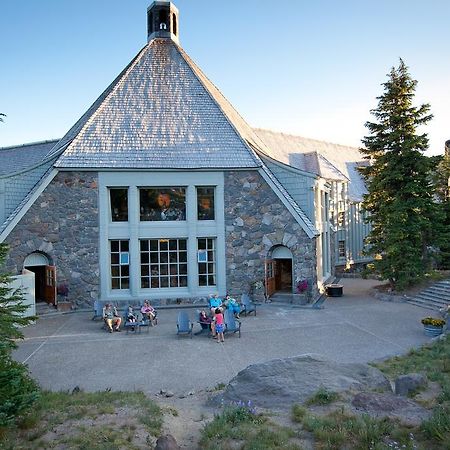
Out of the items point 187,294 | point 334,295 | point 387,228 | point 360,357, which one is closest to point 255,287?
point 187,294

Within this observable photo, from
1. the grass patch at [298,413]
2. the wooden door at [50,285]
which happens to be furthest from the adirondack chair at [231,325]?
the wooden door at [50,285]

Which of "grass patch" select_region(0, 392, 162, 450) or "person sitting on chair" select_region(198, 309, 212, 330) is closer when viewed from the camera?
"grass patch" select_region(0, 392, 162, 450)

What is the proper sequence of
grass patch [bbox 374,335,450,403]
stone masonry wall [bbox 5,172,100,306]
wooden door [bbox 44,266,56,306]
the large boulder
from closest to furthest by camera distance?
the large boulder
grass patch [bbox 374,335,450,403]
wooden door [bbox 44,266,56,306]
stone masonry wall [bbox 5,172,100,306]

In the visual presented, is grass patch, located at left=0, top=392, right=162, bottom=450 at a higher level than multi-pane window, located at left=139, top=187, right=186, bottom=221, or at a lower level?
lower

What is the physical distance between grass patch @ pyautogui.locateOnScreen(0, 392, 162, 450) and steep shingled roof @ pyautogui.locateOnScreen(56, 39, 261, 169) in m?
14.1

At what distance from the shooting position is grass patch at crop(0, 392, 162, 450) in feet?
Result: 22.9

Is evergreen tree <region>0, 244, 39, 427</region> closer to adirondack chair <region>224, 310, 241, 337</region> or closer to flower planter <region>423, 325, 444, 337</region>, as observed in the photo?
adirondack chair <region>224, 310, 241, 337</region>

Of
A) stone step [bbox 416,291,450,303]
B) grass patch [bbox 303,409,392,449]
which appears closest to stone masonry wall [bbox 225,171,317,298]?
stone step [bbox 416,291,450,303]

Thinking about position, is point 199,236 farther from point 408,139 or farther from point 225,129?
point 408,139

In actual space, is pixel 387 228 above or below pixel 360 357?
above

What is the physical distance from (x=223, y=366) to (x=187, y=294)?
380 inches

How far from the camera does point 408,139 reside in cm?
2308

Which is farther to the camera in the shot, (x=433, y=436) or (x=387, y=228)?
(x=387, y=228)

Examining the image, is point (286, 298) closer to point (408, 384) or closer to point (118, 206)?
point (118, 206)
